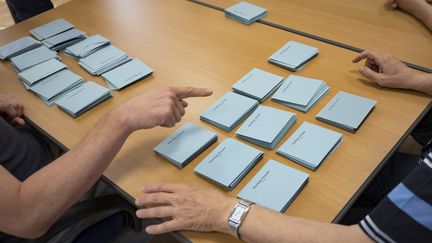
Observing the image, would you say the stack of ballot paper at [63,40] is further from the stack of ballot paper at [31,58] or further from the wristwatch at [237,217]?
the wristwatch at [237,217]

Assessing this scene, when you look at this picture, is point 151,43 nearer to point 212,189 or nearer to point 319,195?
point 212,189

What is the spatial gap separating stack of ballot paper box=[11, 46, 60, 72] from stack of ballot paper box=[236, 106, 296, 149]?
901 millimetres

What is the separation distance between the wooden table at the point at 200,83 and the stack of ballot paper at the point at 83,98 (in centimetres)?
3

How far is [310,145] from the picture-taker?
101 cm

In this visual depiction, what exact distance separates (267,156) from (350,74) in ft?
1.58

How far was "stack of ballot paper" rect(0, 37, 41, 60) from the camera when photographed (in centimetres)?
154

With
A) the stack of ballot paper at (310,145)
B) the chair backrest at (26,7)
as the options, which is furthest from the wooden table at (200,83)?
the chair backrest at (26,7)

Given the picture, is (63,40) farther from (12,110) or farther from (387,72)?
(387,72)

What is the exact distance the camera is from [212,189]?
0.92 m

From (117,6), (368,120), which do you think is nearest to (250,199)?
(368,120)

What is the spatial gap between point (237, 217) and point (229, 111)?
42cm

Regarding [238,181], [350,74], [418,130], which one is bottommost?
[418,130]

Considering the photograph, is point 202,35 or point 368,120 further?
point 202,35

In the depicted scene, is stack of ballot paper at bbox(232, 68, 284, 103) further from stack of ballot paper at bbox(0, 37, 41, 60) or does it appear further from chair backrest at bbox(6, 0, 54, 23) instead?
chair backrest at bbox(6, 0, 54, 23)
